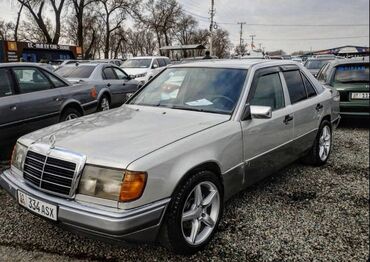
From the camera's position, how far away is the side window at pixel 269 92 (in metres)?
3.60

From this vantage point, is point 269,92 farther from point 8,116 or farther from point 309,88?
point 8,116

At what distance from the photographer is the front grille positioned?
2.55 meters

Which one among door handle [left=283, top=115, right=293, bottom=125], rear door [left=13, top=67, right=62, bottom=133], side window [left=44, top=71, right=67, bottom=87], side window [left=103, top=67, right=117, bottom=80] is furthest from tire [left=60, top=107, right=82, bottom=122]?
door handle [left=283, top=115, right=293, bottom=125]

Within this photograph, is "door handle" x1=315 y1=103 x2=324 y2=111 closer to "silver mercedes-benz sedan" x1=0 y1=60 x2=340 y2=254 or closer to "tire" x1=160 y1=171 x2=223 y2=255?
"silver mercedes-benz sedan" x1=0 y1=60 x2=340 y2=254

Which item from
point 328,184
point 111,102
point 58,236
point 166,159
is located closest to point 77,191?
point 166,159

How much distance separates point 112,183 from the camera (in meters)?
2.42

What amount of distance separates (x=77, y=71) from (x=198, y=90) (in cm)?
633

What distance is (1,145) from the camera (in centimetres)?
502

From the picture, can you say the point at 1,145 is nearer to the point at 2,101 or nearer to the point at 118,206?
the point at 2,101

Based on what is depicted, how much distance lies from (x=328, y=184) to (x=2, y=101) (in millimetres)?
4429

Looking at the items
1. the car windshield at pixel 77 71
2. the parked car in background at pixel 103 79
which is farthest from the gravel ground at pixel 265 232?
the car windshield at pixel 77 71

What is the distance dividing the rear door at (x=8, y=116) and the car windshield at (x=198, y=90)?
214cm

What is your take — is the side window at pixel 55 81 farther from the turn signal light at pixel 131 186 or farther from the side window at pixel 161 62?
the side window at pixel 161 62

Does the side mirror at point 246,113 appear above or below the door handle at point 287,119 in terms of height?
above
